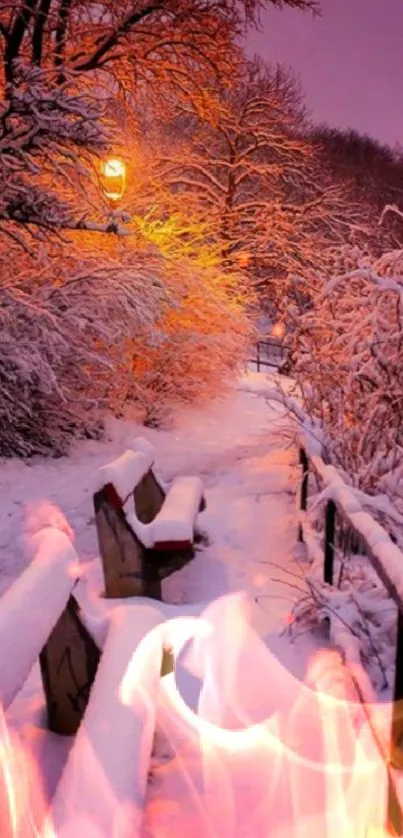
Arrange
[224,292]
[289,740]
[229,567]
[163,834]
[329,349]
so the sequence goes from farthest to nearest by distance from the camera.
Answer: [224,292], [329,349], [229,567], [289,740], [163,834]

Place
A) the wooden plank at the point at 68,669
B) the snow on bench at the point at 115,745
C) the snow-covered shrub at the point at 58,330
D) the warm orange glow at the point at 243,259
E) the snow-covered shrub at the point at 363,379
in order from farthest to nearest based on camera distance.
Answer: the warm orange glow at the point at 243,259 < the snow-covered shrub at the point at 58,330 < the snow-covered shrub at the point at 363,379 < the wooden plank at the point at 68,669 < the snow on bench at the point at 115,745

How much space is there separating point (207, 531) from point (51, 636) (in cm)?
358

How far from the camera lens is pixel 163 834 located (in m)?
2.66

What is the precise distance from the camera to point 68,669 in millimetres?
3141

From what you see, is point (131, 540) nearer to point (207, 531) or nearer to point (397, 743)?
point (207, 531)

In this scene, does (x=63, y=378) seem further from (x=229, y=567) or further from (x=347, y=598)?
(x=347, y=598)

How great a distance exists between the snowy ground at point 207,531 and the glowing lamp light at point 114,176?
13.1ft

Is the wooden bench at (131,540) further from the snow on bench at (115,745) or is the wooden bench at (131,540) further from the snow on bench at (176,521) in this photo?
the snow on bench at (115,745)

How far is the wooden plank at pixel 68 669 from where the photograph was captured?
121 inches

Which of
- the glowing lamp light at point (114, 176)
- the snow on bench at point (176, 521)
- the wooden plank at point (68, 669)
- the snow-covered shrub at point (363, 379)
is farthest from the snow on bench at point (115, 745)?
the glowing lamp light at point (114, 176)

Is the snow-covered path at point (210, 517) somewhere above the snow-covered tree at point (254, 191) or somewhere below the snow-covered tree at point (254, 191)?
below

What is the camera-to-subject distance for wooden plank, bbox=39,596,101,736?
3082 millimetres

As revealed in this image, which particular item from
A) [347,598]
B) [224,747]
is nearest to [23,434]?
[347,598]

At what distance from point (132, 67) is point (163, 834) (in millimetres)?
14059
